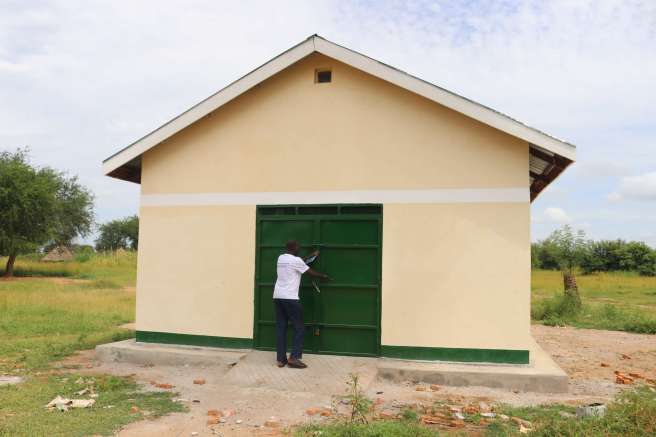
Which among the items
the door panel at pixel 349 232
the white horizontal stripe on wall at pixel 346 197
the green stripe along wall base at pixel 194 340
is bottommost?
the green stripe along wall base at pixel 194 340

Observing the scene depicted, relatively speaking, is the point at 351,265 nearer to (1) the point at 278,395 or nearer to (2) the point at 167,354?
(1) the point at 278,395

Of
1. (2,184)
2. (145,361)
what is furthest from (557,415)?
(2,184)

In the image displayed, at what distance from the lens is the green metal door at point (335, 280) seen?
900 cm

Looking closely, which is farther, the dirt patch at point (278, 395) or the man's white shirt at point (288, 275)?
the man's white shirt at point (288, 275)

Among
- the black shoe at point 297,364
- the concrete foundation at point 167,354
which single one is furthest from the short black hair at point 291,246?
the concrete foundation at point 167,354

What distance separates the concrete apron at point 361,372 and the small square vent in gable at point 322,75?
14.8 ft

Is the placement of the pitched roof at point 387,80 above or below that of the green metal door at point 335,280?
above

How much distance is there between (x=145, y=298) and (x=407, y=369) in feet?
15.8

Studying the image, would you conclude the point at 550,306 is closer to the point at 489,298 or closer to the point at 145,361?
the point at 489,298

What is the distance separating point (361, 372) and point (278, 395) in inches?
53.4

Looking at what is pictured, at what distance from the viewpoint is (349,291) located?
9.10m

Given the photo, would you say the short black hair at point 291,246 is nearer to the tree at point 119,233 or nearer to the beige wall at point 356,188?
the beige wall at point 356,188

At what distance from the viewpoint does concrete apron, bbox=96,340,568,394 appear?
7.88 m

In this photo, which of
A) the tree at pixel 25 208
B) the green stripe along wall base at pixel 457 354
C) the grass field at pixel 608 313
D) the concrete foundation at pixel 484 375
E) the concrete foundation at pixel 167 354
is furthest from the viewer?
the tree at pixel 25 208
